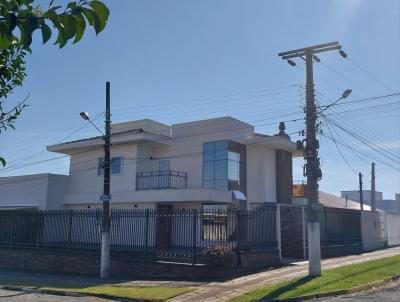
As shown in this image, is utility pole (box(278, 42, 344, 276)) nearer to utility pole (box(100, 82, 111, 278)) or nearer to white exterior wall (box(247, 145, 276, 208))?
utility pole (box(100, 82, 111, 278))

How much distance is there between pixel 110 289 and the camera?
1596cm

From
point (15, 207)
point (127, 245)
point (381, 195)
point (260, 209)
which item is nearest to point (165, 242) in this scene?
point (127, 245)

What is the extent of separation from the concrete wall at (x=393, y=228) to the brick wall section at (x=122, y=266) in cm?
2188

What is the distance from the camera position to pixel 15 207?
32.8 m

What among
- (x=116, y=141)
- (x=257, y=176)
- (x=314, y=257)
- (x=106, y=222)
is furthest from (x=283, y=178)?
(x=106, y=222)

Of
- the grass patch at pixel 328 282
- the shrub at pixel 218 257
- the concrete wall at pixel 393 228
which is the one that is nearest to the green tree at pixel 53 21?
the grass patch at pixel 328 282

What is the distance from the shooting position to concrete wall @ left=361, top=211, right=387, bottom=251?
102ft

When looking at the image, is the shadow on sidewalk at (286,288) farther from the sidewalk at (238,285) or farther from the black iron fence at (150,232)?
the black iron fence at (150,232)

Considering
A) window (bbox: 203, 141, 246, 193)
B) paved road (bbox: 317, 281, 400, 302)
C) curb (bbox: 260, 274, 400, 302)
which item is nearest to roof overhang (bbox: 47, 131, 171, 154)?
window (bbox: 203, 141, 246, 193)

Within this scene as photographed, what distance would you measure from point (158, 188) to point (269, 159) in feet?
23.9

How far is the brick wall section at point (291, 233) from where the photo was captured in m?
23.4

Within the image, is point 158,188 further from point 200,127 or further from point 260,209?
point 260,209

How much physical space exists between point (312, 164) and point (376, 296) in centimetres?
579

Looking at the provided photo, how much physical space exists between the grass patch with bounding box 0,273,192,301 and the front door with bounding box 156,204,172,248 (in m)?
3.25
